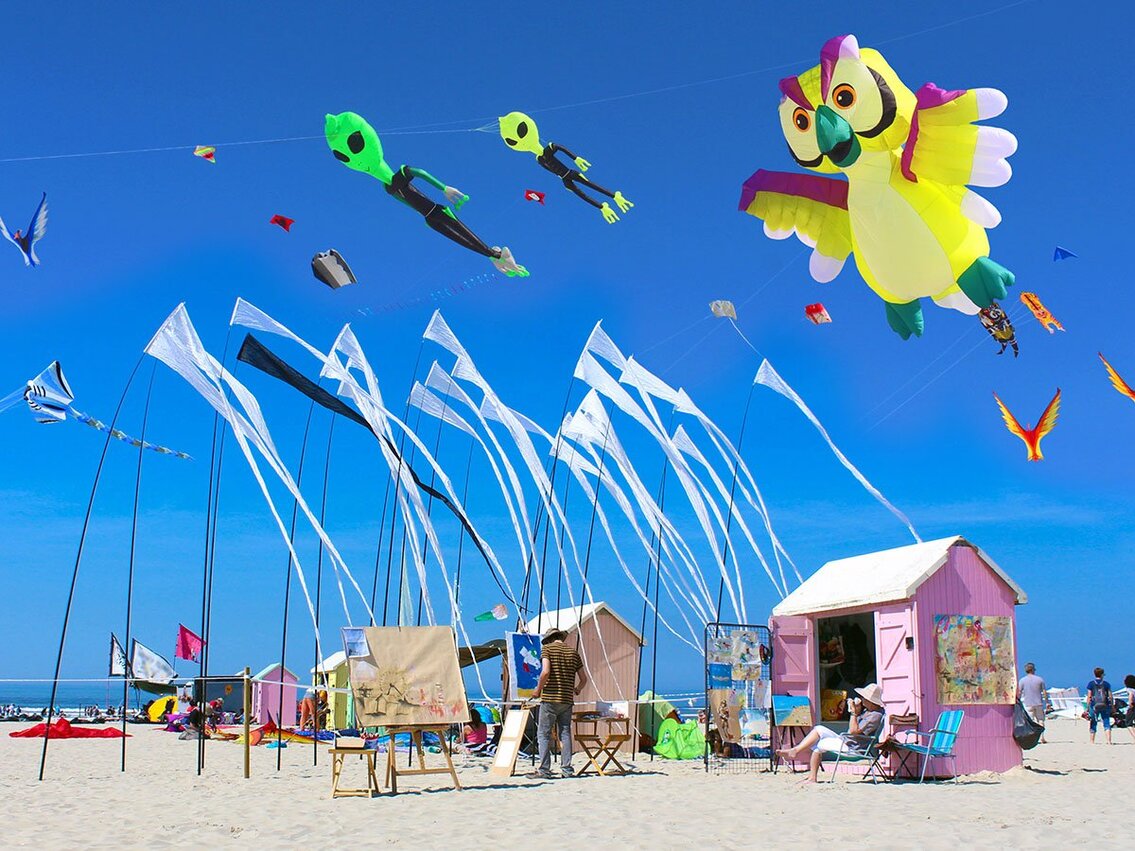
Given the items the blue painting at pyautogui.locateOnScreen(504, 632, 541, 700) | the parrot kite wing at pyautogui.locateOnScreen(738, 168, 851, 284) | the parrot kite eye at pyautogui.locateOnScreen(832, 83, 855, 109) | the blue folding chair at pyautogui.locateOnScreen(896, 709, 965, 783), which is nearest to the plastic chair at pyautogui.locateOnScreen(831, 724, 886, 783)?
the blue folding chair at pyautogui.locateOnScreen(896, 709, 965, 783)

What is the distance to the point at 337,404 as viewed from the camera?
13.8m

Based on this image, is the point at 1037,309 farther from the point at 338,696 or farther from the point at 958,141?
the point at 338,696

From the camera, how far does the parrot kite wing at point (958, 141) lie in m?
10.2

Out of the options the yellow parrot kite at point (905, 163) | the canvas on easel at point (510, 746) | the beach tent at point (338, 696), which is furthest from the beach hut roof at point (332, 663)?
the yellow parrot kite at point (905, 163)

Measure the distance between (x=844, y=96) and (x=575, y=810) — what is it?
6914 millimetres

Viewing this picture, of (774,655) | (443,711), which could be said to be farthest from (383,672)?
(774,655)

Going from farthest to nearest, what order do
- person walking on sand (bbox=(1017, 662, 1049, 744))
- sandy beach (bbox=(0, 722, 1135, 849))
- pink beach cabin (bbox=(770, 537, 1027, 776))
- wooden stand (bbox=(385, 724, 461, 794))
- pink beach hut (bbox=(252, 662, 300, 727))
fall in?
pink beach hut (bbox=(252, 662, 300, 727)) → person walking on sand (bbox=(1017, 662, 1049, 744)) → pink beach cabin (bbox=(770, 537, 1027, 776)) → wooden stand (bbox=(385, 724, 461, 794)) → sandy beach (bbox=(0, 722, 1135, 849))

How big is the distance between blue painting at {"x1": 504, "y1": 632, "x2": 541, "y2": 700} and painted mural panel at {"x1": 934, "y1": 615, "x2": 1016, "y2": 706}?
496cm

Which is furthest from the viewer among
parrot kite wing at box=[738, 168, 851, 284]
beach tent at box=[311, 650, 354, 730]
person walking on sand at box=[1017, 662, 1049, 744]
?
beach tent at box=[311, 650, 354, 730]

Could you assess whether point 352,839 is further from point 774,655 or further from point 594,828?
point 774,655

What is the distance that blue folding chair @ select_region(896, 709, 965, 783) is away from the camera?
11984 millimetres

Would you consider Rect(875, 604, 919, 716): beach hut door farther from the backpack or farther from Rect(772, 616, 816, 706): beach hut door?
the backpack

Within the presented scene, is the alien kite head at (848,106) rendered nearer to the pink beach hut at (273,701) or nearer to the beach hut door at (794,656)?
the beach hut door at (794,656)

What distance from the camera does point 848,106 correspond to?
1041 cm
